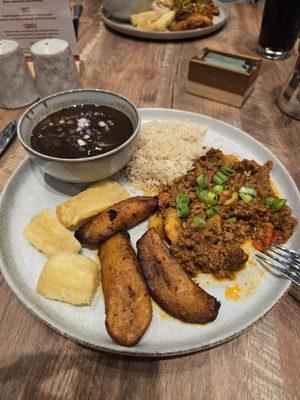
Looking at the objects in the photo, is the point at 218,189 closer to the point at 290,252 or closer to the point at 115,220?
the point at 290,252

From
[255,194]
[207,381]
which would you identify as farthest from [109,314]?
[255,194]

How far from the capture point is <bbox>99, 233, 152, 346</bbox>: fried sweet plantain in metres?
1.39

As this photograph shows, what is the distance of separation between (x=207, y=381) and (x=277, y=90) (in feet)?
9.71

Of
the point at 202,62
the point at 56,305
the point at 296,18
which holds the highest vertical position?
the point at 296,18

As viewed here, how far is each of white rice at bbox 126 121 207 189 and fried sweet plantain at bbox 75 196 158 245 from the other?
0.39 m

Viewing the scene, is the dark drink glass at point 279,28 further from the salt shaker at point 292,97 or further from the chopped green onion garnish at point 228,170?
the chopped green onion garnish at point 228,170

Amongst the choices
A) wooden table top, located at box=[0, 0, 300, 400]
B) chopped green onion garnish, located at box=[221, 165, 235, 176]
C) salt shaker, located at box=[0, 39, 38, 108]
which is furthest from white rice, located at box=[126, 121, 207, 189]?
salt shaker, located at box=[0, 39, 38, 108]

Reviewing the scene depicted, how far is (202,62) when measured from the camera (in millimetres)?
2877

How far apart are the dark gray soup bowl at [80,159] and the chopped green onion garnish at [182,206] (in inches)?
18.4

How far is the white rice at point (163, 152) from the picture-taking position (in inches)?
90.0

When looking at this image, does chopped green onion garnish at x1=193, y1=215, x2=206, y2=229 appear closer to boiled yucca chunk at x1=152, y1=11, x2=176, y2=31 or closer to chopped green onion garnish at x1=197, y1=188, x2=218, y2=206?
chopped green onion garnish at x1=197, y1=188, x2=218, y2=206

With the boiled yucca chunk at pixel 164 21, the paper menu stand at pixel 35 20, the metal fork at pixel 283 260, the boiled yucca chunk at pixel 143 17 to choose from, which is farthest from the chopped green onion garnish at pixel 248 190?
the boiled yucca chunk at pixel 143 17

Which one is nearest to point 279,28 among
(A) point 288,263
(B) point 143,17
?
(B) point 143,17

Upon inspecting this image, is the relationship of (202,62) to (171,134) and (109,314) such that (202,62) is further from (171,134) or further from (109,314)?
(109,314)
